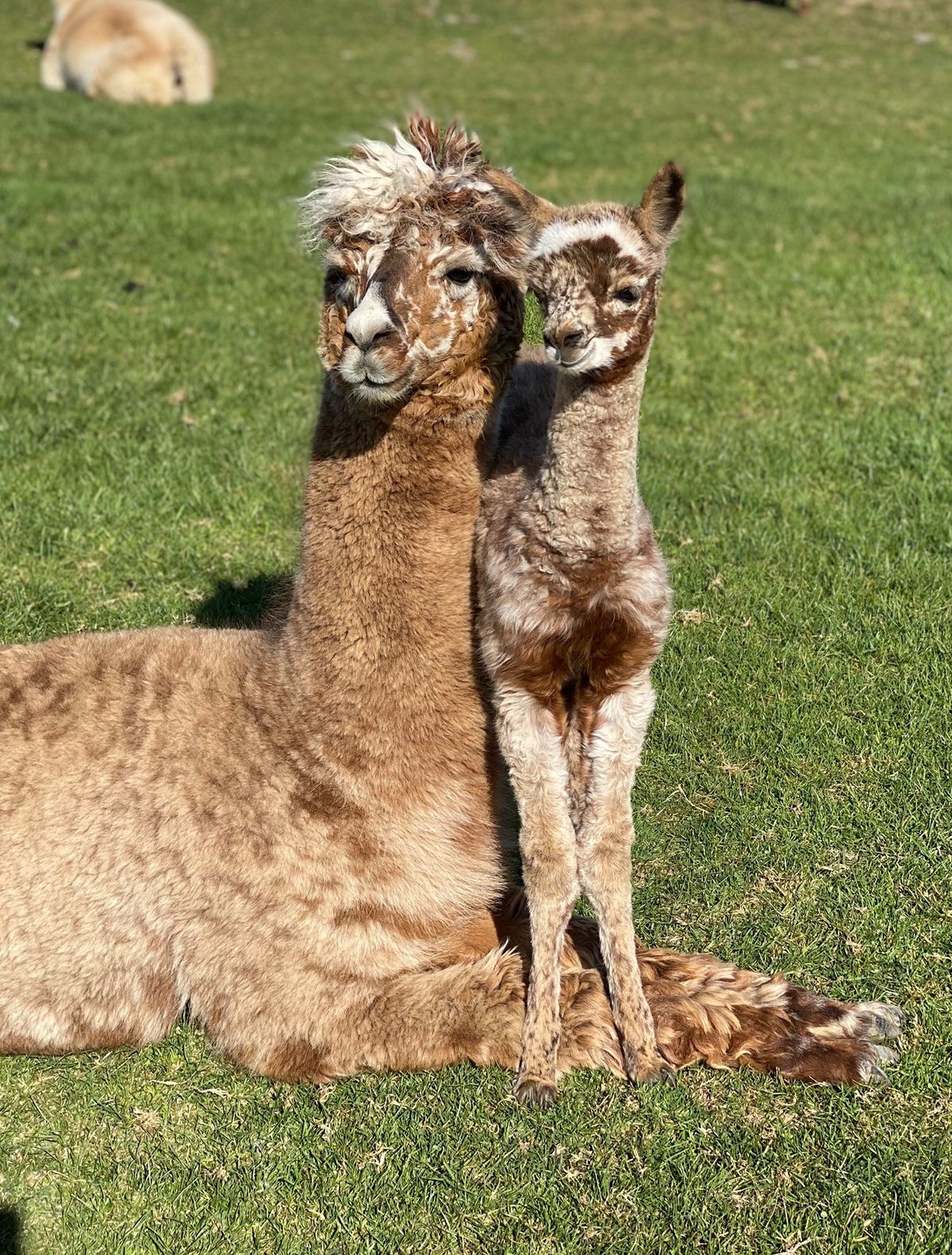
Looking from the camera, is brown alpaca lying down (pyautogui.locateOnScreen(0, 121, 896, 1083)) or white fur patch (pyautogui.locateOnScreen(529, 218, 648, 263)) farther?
brown alpaca lying down (pyautogui.locateOnScreen(0, 121, 896, 1083))

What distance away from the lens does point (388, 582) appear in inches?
139

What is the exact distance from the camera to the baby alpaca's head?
291 centimetres

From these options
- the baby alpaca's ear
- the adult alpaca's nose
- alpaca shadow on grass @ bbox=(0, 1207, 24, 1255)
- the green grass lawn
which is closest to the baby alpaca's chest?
the adult alpaca's nose

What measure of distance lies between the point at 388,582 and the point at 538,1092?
138cm

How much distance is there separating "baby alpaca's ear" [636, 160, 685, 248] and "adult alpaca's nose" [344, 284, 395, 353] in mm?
622

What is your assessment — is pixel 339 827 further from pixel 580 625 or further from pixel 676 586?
pixel 676 586

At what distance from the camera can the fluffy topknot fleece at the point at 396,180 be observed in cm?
327

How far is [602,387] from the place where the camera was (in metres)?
3.09

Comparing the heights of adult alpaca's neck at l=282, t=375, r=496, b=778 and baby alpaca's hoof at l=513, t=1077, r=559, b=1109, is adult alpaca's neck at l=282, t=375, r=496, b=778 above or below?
above

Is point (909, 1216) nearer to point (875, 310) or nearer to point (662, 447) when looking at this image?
point (662, 447)

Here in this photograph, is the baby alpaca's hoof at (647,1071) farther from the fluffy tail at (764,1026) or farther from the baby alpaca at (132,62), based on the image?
the baby alpaca at (132,62)

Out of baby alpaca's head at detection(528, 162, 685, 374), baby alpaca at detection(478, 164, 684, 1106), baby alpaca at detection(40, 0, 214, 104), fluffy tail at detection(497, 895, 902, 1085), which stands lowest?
fluffy tail at detection(497, 895, 902, 1085)

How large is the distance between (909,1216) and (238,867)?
75.8 inches

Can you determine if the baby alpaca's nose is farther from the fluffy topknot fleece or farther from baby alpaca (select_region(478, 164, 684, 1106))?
the fluffy topknot fleece
